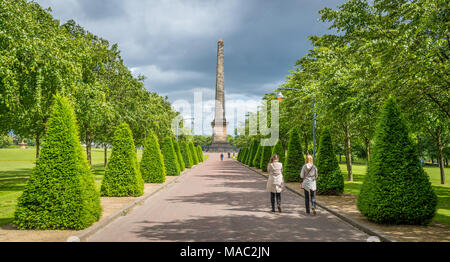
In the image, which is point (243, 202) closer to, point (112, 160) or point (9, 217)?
point (112, 160)

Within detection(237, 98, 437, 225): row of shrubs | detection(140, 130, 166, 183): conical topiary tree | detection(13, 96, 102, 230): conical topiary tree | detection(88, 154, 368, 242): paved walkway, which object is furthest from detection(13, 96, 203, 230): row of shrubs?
detection(140, 130, 166, 183): conical topiary tree

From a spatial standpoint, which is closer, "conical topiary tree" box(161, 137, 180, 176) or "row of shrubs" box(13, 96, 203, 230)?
"row of shrubs" box(13, 96, 203, 230)

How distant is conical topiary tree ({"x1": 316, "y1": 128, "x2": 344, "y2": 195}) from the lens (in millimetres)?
12672

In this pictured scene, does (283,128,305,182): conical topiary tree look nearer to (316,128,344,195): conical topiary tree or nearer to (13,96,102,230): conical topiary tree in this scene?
(316,128,344,195): conical topiary tree

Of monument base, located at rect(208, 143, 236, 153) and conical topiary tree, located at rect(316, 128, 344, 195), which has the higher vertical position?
monument base, located at rect(208, 143, 236, 153)

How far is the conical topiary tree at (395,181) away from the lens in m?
7.42

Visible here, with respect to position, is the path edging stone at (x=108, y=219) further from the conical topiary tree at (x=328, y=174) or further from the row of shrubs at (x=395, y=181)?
the conical topiary tree at (x=328, y=174)

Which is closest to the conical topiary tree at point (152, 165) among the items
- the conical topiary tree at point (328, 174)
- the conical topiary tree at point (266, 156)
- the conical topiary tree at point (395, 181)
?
the conical topiary tree at point (328, 174)

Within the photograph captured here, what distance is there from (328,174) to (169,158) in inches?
532

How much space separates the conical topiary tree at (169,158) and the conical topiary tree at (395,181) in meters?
16.6

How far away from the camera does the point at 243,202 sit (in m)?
11.6

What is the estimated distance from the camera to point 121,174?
12.3m

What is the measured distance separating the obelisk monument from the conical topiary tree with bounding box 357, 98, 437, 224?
64031mm

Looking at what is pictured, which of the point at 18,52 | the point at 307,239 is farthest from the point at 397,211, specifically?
the point at 18,52
